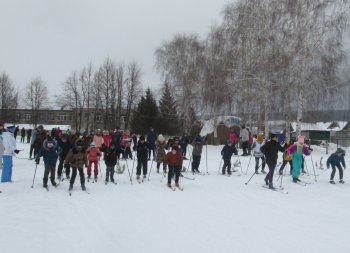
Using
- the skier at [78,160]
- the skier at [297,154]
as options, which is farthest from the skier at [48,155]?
the skier at [297,154]

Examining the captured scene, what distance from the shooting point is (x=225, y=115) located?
3116 cm

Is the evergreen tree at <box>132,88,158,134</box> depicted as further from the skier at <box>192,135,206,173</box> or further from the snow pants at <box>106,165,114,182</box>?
the snow pants at <box>106,165,114,182</box>

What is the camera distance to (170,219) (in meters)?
7.75

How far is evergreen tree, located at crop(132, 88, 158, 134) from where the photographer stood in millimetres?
45688

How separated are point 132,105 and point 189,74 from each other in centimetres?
1879

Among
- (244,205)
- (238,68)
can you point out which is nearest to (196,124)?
(238,68)

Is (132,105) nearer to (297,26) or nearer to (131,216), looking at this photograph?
(297,26)

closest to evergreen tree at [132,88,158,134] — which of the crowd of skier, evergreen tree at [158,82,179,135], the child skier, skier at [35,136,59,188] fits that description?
evergreen tree at [158,82,179,135]

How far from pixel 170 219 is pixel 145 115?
38.5 meters

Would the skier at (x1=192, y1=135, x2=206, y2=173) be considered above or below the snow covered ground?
above

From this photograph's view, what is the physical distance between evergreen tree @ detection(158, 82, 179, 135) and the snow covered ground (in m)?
30.6

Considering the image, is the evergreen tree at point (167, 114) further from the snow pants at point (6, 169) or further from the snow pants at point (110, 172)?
the snow pants at point (6, 169)

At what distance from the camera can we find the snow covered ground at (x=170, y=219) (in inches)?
243

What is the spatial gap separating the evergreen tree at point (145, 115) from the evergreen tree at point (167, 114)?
96 centimetres
